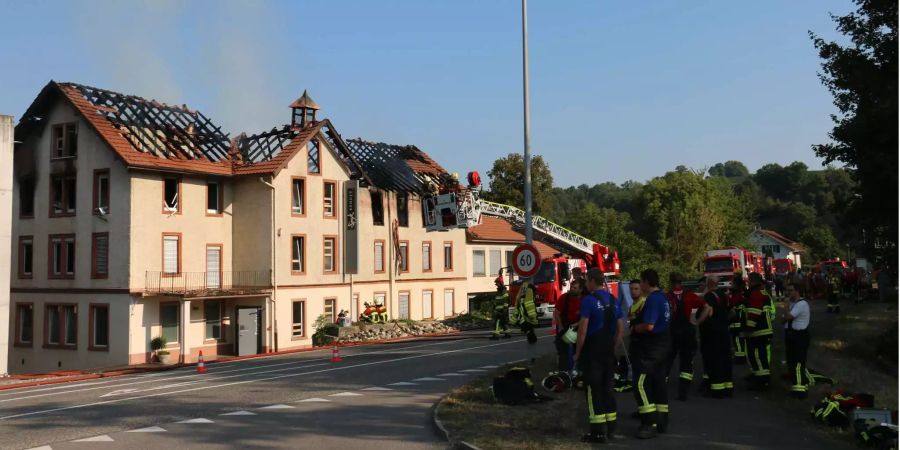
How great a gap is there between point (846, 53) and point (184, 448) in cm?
1907

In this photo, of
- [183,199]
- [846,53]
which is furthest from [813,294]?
[183,199]

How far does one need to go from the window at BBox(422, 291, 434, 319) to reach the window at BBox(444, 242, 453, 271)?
207cm

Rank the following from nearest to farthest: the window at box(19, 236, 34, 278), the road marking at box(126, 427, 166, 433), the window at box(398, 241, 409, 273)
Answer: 1. the road marking at box(126, 427, 166, 433)
2. the window at box(19, 236, 34, 278)
3. the window at box(398, 241, 409, 273)

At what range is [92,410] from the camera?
43.4 feet

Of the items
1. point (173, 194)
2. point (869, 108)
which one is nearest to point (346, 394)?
point (869, 108)

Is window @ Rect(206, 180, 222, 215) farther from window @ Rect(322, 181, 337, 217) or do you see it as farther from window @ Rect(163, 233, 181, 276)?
window @ Rect(322, 181, 337, 217)

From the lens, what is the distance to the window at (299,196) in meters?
35.7

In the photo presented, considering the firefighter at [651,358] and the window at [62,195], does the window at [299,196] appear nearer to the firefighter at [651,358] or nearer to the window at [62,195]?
the window at [62,195]

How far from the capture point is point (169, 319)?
102 feet

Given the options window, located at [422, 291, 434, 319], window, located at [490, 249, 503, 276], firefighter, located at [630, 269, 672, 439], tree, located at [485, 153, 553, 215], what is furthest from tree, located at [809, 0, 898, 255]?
tree, located at [485, 153, 553, 215]

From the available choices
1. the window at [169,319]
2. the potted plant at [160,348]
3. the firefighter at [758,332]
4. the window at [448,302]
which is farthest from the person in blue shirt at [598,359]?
the window at [448,302]

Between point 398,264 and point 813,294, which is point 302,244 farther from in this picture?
point 813,294

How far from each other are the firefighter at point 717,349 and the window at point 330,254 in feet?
87.0

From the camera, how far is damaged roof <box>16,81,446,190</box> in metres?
31.4
